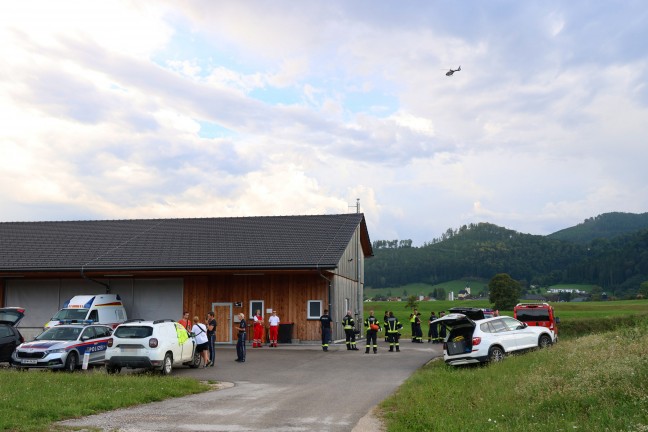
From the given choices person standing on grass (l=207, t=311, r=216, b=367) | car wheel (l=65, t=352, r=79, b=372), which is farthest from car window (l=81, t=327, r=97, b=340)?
person standing on grass (l=207, t=311, r=216, b=367)

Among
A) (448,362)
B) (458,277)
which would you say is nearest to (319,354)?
(448,362)

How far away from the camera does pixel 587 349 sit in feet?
53.5

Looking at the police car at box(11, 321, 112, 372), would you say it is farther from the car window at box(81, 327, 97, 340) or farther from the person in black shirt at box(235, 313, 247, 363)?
the person in black shirt at box(235, 313, 247, 363)

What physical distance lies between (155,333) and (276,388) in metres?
4.31

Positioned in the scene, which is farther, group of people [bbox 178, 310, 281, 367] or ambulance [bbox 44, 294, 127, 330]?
ambulance [bbox 44, 294, 127, 330]

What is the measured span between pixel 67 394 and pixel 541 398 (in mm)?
8929

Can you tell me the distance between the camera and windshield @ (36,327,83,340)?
1948 centimetres

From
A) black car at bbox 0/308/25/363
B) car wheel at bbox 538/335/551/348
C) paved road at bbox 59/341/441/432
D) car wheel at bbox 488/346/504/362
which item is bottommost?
paved road at bbox 59/341/441/432

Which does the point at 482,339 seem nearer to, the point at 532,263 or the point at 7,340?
the point at 7,340

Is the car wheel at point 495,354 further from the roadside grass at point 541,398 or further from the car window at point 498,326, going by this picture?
the roadside grass at point 541,398

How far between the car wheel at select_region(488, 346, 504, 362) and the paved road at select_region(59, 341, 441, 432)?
7.85ft

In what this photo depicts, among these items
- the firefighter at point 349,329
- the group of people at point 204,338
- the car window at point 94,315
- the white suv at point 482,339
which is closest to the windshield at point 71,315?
the car window at point 94,315

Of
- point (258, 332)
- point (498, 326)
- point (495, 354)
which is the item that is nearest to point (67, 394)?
point (495, 354)

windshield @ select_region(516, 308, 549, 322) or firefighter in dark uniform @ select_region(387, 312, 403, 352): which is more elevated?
windshield @ select_region(516, 308, 549, 322)
